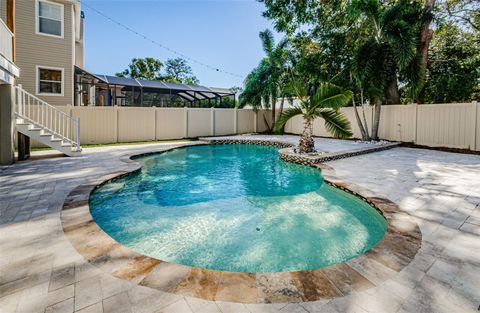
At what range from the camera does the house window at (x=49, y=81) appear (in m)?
11.6

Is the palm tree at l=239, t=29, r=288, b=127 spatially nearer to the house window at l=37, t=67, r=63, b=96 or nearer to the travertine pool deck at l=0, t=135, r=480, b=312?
the house window at l=37, t=67, r=63, b=96

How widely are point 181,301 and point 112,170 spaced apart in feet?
17.4

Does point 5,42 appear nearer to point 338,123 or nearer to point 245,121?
point 338,123

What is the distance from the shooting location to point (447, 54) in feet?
40.1

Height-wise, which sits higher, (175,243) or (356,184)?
(356,184)

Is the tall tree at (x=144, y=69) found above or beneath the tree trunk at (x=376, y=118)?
above

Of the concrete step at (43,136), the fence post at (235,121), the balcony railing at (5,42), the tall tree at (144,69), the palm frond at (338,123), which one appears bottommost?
the concrete step at (43,136)

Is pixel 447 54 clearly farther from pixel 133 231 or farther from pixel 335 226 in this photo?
pixel 133 231

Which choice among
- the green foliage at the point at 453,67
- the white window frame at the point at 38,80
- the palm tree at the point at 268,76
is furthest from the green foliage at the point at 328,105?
the white window frame at the point at 38,80

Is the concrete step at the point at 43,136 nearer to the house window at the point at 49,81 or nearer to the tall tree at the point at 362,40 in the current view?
the house window at the point at 49,81

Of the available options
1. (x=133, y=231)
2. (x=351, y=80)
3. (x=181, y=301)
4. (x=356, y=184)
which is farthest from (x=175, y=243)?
(x=351, y=80)

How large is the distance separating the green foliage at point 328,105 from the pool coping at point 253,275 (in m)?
5.87

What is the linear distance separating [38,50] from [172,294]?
13758 mm

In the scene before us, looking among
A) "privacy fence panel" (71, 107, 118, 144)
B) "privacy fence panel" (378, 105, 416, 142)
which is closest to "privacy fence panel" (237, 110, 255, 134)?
"privacy fence panel" (71, 107, 118, 144)
